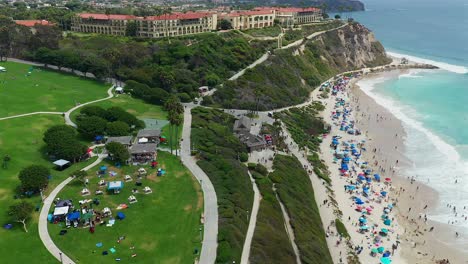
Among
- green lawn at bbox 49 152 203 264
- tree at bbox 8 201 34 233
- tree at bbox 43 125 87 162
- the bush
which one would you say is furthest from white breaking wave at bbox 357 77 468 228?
tree at bbox 8 201 34 233

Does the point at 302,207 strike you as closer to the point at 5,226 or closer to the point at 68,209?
the point at 68,209

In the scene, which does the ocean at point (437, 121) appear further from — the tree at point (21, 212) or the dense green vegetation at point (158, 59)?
the tree at point (21, 212)

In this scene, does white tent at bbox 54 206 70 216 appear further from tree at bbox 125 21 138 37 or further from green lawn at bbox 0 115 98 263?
tree at bbox 125 21 138 37

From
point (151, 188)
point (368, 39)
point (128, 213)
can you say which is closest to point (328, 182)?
point (151, 188)

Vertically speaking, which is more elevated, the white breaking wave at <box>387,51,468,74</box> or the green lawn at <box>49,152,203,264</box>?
the white breaking wave at <box>387,51,468,74</box>

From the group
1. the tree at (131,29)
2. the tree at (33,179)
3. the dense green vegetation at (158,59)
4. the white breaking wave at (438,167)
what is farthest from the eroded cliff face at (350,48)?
the tree at (33,179)

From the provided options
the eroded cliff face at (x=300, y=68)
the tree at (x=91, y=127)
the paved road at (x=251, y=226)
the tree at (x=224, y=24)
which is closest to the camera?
the paved road at (x=251, y=226)

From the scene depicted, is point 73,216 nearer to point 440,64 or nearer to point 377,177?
point 377,177
